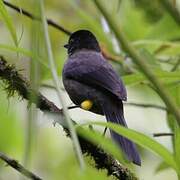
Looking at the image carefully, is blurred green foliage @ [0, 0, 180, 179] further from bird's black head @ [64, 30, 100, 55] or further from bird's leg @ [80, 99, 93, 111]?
bird's leg @ [80, 99, 93, 111]

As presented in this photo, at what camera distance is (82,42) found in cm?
408

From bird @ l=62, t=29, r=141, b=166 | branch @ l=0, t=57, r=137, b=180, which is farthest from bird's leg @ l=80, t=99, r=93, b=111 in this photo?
branch @ l=0, t=57, r=137, b=180

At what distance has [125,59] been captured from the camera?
3.00 metres

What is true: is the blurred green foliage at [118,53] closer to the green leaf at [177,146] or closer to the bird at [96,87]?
the green leaf at [177,146]

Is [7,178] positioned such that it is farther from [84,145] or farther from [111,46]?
[111,46]

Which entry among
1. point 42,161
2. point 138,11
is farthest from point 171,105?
point 138,11

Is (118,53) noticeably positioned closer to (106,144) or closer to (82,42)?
(82,42)

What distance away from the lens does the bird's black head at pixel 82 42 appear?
3891 mm

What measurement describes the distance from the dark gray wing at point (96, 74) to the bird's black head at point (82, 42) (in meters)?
0.28

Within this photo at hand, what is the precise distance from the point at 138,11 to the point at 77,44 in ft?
2.84

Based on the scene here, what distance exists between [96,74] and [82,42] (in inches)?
33.5

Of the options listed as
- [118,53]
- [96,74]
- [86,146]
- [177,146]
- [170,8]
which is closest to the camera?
[170,8]

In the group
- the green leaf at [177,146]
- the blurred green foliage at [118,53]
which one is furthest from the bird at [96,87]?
the green leaf at [177,146]

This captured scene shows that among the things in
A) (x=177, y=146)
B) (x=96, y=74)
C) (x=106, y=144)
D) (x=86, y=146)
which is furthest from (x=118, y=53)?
(x=106, y=144)
